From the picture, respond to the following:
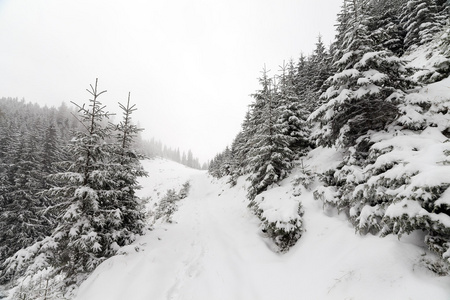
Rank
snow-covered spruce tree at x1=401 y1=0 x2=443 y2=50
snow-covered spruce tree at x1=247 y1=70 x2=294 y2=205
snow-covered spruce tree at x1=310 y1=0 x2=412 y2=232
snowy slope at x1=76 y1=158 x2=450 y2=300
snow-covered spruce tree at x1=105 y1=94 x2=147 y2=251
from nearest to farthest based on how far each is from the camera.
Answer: snowy slope at x1=76 y1=158 x2=450 y2=300
snow-covered spruce tree at x1=310 y1=0 x2=412 y2=232
snow-covered spruce tree at x1=105 y1=94 x2=147 y2=251
snow-covered spruce tree at x1=247 y1=70 x2=294 y2=205
snow-covered spruce tree at x1=401 y1=0 x2=443 y2=50

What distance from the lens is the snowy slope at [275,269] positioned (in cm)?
477

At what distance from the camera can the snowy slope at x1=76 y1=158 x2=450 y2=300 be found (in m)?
4.77

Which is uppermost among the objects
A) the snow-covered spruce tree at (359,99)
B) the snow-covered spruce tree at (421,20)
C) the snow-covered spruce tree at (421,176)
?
the snow-covered spruce tree at (421,20)

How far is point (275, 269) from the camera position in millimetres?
7762

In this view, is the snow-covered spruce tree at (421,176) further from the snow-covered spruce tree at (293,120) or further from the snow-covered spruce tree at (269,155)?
the snow-covered spruce tree at (293,120)

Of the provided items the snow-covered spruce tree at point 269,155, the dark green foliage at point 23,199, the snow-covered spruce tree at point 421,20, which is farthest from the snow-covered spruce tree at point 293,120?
the dark green foliage at point 23,199

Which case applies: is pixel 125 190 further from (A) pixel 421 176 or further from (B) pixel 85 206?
(A) pixel 421 176

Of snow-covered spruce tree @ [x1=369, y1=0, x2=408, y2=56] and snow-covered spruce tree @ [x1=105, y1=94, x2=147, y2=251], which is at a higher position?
snow-covered spruce tree @ [x1=369, y1=0, x2=408, y2=56]

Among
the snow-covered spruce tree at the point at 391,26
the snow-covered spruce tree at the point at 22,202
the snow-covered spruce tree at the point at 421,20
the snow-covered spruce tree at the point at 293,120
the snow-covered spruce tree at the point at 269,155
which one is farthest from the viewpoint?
the snow-covered spruce tree at the point at 391,26

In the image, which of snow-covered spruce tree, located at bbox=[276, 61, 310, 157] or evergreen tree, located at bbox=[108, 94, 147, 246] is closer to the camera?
evergreen tree, located at bbox=[108, 94, 147, 246]

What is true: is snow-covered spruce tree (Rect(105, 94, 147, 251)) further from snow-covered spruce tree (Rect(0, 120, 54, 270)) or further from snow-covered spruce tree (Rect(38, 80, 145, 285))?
snow-covered spruce tree (Rect(0, 120, 54, 270))

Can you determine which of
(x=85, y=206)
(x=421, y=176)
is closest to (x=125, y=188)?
(x=85, y=206)

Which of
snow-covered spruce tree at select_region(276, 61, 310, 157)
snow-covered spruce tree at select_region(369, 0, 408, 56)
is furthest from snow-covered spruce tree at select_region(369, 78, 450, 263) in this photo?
snow-covered spruce tree at select_region(369, 0, 408, 56)

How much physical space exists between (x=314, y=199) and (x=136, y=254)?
8.57 m
